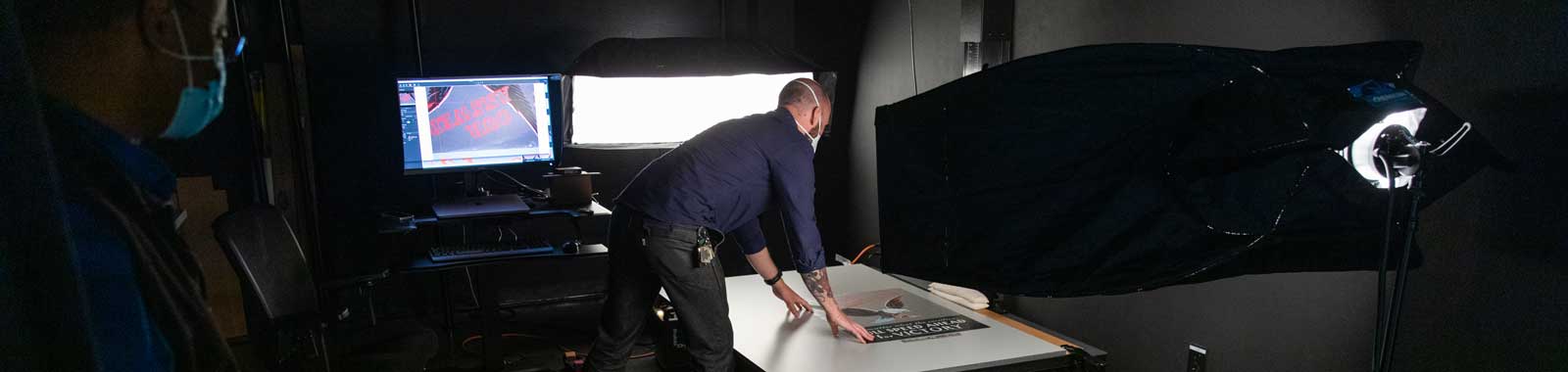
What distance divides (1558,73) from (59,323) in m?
1.84

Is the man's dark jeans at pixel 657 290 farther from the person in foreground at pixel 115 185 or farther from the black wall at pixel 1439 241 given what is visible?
the person in foreground at pixel 115 185

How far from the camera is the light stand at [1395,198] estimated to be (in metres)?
0.92

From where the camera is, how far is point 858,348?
2104 millimetres

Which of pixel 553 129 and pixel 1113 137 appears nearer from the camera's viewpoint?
pixel 1113 137

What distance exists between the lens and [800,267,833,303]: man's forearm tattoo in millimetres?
2246

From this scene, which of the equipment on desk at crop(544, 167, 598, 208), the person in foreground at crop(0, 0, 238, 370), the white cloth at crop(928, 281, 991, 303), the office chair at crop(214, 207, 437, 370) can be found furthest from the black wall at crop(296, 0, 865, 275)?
the person in foreground at crop(0, 0, 238, 370)

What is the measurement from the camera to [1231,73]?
3.20ft

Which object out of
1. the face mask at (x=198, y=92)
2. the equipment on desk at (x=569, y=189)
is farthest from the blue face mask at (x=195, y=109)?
the equipment on desk at (x=569, y=189)

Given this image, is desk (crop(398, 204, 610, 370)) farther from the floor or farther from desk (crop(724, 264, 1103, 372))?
desk (crop(724, 264, 1103, 372))

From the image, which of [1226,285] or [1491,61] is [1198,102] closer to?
[1491,61]

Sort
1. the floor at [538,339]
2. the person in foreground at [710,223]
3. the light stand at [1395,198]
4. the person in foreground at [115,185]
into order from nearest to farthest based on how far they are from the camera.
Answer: the person in foreground at [115,185]
the light stand at [1395,198]
the person in foreground at [710,223]
the floor at [538,339]

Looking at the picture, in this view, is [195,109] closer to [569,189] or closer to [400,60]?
[569,189]

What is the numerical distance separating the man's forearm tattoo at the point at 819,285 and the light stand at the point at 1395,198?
54.7 inches

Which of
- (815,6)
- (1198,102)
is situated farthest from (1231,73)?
(815,6)
